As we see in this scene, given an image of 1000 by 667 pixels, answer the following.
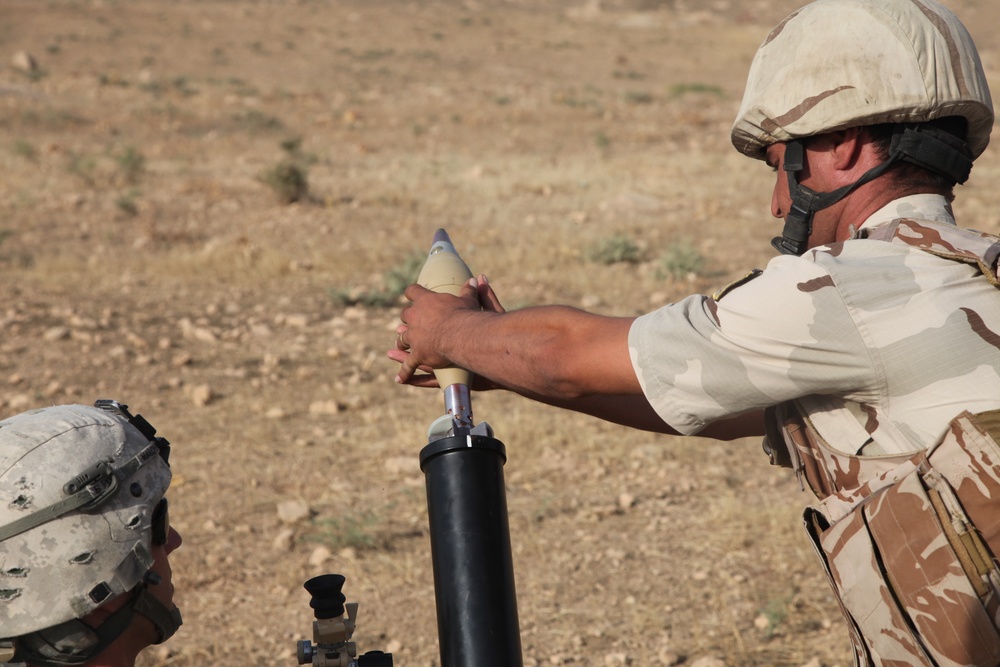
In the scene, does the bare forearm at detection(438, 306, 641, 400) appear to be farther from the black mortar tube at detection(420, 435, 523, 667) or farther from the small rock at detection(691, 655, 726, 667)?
the small rock at detection(691, 655, 726, 667)

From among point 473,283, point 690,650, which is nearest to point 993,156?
point 690,650

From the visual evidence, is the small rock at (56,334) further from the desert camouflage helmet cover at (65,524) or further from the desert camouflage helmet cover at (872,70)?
the desert camouflage helmet cover at (872,70)

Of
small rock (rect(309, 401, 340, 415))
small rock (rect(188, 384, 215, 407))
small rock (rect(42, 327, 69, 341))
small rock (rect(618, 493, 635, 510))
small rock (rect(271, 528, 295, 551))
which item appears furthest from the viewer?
small rock (rect(42, 327, 69, 341))

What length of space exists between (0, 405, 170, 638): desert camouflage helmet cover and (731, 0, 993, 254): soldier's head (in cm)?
140

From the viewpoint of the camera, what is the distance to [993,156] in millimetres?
14484

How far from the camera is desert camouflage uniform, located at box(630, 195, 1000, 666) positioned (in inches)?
66.1

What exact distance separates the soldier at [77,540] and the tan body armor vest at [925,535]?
1286 millimetres

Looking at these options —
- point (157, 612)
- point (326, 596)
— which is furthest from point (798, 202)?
point (157, 612)

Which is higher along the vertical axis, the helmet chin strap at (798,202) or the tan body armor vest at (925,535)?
the helmet chin strap at (798,202)

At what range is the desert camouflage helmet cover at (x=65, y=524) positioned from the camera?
6.20 ft

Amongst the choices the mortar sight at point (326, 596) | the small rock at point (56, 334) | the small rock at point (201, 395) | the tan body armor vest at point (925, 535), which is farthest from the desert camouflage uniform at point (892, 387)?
the small rock at point (56, 334)

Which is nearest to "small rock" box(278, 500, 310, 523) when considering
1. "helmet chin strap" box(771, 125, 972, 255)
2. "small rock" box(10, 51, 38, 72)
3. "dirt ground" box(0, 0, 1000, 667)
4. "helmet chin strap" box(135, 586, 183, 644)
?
"dirt ground" box(0, 0, 1000, 667)

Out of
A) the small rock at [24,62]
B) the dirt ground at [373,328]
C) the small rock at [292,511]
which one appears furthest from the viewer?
the small rock at [24,62]

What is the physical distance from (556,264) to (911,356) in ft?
24.0
